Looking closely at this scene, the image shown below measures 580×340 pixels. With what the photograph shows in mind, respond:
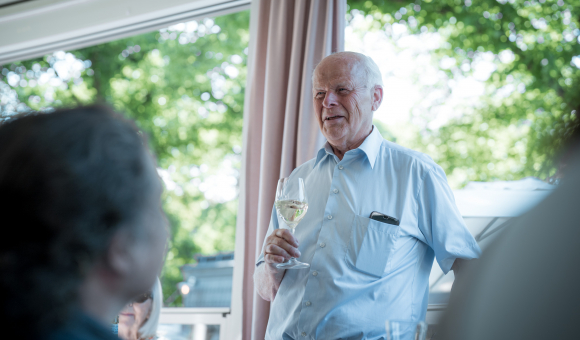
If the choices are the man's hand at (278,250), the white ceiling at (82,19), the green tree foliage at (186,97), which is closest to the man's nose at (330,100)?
the man's hand at (278,250)

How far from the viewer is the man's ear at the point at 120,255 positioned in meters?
0.51

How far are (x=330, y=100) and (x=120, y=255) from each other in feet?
4.43

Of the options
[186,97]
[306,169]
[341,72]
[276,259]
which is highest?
[186,97]

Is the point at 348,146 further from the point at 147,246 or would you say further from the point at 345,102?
the point at 147,246

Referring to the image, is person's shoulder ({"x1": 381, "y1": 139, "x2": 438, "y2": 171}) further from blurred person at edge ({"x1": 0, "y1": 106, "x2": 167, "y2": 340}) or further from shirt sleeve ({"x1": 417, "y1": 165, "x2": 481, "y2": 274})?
blurred person at edge ({"x1": 0, "y1": 106, "x2": 167, "y2": 340})

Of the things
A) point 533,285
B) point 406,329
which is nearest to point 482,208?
point 406,329

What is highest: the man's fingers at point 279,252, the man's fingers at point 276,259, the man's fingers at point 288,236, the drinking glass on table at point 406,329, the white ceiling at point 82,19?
the white ceiling at point 82,19

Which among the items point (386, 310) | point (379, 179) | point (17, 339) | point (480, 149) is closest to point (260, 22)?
point (379, 179)

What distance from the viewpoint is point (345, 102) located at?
1769mm

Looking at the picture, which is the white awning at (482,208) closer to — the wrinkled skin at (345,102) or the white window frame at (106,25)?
the wrinkled skin at (345,102)

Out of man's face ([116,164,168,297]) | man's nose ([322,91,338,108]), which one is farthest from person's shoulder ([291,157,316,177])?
man's face ([116,164,168,297])

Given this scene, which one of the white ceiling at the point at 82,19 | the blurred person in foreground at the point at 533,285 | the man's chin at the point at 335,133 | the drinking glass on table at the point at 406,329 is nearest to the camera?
the blurred person in foreground at the point at 533,285

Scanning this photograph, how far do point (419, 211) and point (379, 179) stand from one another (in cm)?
18

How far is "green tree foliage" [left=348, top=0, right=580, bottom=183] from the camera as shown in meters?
4.89
